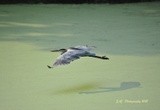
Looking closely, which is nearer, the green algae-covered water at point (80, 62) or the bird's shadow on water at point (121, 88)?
the green algae-covered water at point (80, 62)

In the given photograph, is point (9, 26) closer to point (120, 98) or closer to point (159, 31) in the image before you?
point (159, 31)

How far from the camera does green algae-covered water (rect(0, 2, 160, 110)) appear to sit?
193 centimetres

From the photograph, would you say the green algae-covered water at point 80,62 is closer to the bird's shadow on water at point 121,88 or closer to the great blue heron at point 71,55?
the bird's shadow on water at point 121,88

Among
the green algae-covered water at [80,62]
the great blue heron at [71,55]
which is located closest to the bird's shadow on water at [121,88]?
the green algae-covered water at [80,62]

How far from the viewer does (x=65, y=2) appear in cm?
532

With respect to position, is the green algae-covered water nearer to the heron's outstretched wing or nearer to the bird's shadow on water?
the bird's shadow on water

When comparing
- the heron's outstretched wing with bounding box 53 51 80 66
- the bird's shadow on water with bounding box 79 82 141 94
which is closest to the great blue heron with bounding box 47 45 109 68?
the heron's outstretched wing with bounding box 53 51 80 66

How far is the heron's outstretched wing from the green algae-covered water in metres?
0.14

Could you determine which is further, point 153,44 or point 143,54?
point 153,44

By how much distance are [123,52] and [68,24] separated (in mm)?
1138

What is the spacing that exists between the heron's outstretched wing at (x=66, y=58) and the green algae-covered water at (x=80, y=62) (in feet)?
0.46

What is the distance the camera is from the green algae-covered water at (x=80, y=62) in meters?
1.93

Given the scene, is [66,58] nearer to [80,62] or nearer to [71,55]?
[71,55]

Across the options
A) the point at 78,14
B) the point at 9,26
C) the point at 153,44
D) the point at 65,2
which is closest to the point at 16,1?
the point at 65,2
